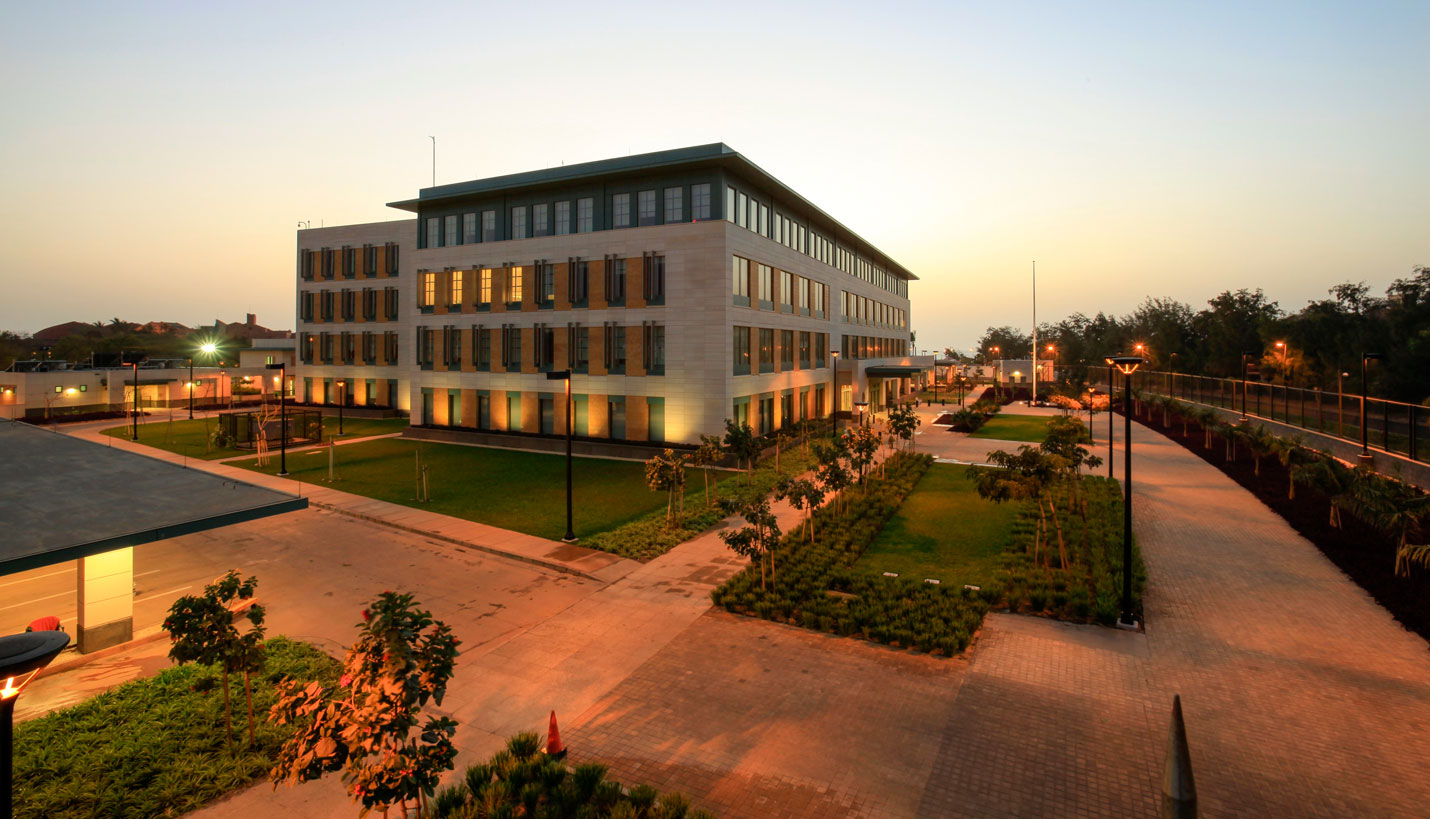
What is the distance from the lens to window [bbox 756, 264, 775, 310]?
39.2 m

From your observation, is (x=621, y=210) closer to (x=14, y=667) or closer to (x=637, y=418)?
(x=637, y=418)

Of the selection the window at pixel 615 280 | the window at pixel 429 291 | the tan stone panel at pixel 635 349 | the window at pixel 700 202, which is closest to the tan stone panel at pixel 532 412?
the tan stone panel at pixel 635 349

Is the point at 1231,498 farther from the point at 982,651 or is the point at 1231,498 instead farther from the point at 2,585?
the point at 2,585

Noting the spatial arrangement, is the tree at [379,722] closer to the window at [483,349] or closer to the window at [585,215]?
the window at [585,215]

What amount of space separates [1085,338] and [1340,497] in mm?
136719

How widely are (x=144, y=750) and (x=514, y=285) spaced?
110ft

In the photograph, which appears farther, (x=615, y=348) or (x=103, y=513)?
(x=615, y=348)

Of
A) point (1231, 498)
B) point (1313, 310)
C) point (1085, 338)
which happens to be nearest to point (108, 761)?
point (1231, 498)

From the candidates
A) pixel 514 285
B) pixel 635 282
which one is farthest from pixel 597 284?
pixel 514 285

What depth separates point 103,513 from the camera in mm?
12289

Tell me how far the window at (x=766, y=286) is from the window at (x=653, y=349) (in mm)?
6876

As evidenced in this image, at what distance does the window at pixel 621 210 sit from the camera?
36.9 m

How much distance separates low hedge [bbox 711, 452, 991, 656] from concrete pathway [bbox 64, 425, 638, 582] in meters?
3.98

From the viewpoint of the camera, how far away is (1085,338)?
141 m
